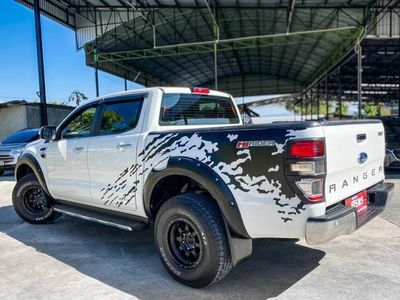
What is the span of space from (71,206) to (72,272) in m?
1.35

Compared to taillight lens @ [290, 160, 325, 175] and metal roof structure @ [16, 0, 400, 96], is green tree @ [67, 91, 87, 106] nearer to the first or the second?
metal roof structure @ [16, 0, 400, 96]

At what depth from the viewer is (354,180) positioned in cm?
335

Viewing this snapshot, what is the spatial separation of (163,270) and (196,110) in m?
1.84

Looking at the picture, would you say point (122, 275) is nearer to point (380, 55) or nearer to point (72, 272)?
point (72, 272)

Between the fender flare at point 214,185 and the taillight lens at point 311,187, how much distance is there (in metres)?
0.57

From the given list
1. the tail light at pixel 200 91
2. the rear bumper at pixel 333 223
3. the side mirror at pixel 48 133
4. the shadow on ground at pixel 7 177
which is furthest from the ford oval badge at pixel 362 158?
the shadow on ground at pixel 7 177

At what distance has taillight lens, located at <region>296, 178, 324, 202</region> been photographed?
2.79 metres

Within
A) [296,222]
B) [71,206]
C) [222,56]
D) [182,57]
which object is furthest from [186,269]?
Answer: [222,56]

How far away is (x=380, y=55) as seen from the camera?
1043 inches

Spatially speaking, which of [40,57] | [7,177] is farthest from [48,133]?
[40,57]

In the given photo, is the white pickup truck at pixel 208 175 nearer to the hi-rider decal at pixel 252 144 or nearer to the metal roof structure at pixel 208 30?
the hi-rider decal at pixel 252 144

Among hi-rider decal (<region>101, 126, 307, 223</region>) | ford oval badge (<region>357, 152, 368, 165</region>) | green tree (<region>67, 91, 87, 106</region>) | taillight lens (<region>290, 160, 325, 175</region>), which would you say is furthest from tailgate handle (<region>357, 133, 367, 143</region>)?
green tree (<region>67, 91, 87, 106</region>)

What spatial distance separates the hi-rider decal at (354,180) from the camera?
3002mm

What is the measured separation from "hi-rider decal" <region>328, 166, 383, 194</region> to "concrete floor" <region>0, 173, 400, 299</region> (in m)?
0.91
